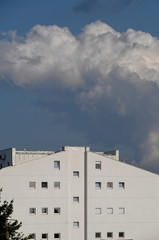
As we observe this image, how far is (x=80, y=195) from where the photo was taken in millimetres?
96000

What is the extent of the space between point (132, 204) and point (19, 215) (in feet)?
54.7

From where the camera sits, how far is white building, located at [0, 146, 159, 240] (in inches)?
3622

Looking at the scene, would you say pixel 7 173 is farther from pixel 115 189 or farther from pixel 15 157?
pixel 115 189

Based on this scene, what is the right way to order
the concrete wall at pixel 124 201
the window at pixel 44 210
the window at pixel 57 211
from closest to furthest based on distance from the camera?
1. the window at pixel 44 210
2. the window at pixel 57 211
3. the concrete wall at pixel 124 201

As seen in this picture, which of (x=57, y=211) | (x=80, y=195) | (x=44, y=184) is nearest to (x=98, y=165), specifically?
(x=80, y=195)

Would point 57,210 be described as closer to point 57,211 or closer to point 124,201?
point 57,211

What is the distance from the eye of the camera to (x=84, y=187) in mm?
95688

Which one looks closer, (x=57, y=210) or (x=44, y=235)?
(x=44, y=235)

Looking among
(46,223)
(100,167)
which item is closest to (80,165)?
(100,167)

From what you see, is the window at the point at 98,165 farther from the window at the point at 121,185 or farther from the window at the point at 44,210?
the window at the point at 44,210

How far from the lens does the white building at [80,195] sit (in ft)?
302

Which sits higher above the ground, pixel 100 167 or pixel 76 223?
pixel 100 167

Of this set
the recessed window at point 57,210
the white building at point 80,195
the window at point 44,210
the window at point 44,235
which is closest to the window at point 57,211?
the recessed window at point 57,210

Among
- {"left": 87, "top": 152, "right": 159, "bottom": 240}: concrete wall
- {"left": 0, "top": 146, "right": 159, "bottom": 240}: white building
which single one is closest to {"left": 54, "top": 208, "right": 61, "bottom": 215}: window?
{"left": 0, "top": 146, "right": 159, "bottom": 240}: white building
